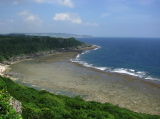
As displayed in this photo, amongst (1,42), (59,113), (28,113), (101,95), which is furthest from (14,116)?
(1,42)

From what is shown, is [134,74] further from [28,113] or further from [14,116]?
[14,116]

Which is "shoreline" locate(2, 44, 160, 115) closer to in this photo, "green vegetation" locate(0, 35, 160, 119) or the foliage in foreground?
"green vegetation" locate(0, 35, 160, 119)

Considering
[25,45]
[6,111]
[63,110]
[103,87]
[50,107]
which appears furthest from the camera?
[25,45]

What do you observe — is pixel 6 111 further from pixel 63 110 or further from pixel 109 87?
pixel 109 87

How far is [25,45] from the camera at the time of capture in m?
111

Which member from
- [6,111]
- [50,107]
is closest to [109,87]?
[50,107]

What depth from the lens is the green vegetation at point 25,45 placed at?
91550 millimetres

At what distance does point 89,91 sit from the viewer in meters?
41.1

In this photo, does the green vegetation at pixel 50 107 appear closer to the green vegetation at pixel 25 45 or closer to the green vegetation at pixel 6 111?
the green vegetation at pixel 6 111

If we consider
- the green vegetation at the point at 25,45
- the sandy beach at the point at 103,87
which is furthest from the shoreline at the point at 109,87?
the green vegetation at the point at 25,45

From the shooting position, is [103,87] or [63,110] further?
[103,87]

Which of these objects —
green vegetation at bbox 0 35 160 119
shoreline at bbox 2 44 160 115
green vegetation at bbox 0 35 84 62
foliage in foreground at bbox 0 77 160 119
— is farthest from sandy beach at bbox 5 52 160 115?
green vegetation at bbox 0 35 84 62

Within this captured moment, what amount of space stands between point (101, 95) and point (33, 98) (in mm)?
19308

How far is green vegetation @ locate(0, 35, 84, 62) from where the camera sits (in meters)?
91.6
